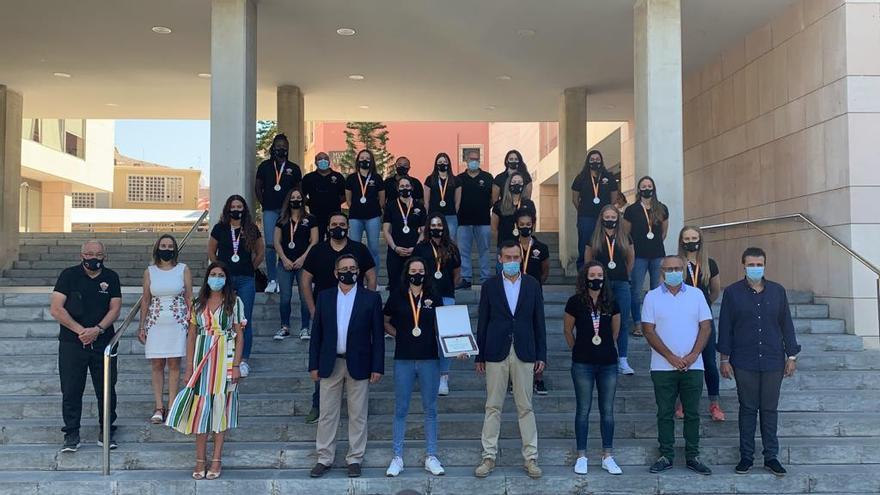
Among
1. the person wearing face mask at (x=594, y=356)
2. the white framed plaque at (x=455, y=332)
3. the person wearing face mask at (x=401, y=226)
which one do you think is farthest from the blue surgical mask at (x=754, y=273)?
the person wearing face mask at (x=401, y=226)

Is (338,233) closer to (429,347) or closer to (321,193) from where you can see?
(429,347)

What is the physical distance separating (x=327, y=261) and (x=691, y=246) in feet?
11.2

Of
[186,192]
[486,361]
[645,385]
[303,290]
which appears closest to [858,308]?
[645,385]

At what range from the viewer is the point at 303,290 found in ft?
23.9

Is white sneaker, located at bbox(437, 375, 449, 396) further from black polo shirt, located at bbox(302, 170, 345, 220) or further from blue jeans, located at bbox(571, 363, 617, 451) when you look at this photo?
black polo shirt, located at bbox(302, 170, 345, 220)

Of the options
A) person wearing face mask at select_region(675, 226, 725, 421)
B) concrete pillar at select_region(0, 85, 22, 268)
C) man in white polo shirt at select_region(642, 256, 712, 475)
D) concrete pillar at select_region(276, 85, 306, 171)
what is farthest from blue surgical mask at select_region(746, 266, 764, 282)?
concrete pillar at select_region(0, 85, 22, 268)

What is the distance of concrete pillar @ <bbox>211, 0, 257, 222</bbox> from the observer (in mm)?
9906

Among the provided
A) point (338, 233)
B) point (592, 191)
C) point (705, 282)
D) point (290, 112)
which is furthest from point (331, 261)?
point (290, 112)

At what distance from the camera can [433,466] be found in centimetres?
614

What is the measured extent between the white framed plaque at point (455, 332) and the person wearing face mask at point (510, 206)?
239 cm

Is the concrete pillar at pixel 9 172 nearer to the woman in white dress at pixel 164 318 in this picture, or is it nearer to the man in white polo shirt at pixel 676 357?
the woman in white dress at pixel 164 318

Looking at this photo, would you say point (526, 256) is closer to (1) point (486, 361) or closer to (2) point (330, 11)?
(1) point (486, 361)

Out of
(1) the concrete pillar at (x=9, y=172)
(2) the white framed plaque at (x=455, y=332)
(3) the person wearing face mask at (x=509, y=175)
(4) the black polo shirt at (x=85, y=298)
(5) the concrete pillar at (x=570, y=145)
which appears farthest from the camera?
(5) the concrete pillar at (x=570, y=145)

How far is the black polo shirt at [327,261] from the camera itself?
282 inches
